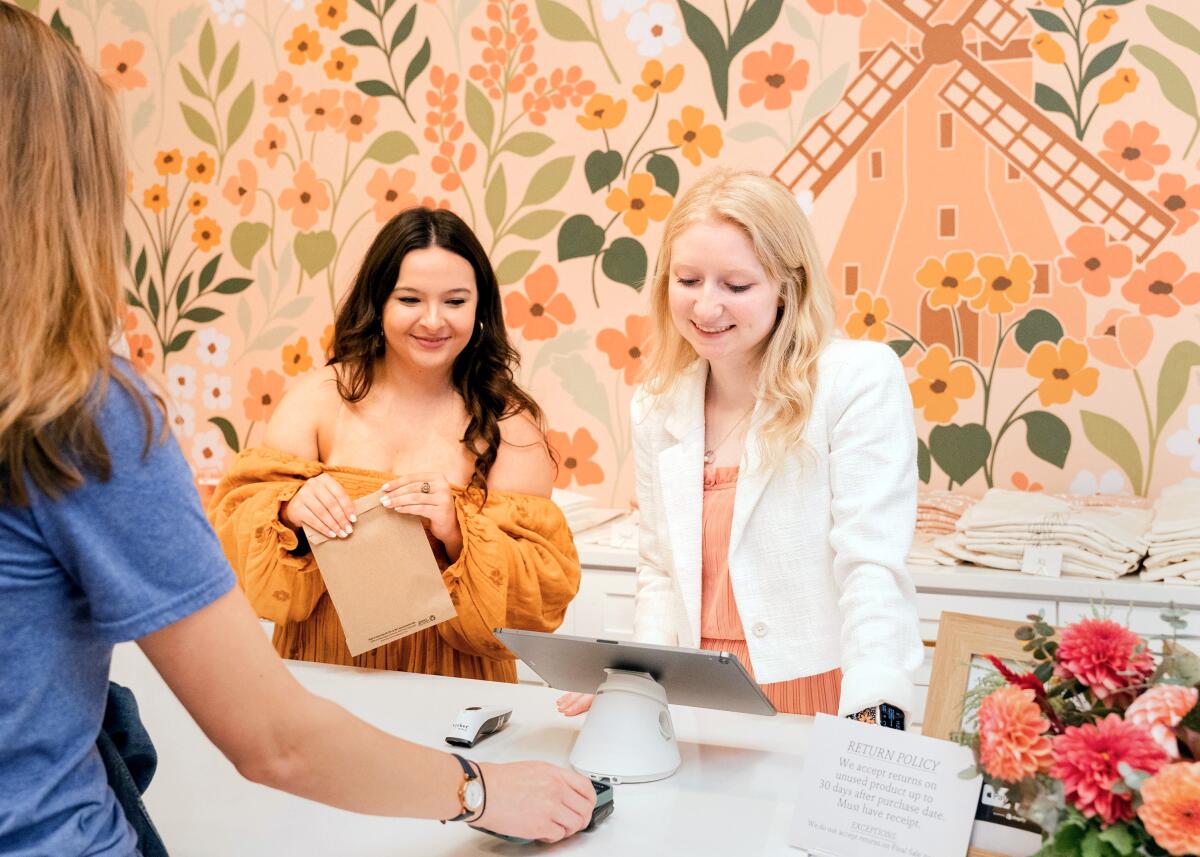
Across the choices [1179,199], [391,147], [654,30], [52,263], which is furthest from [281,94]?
[52,263]

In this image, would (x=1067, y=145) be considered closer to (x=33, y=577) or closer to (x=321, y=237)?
(x=321, y=237)

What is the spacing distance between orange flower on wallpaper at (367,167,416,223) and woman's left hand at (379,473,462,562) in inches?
65.7

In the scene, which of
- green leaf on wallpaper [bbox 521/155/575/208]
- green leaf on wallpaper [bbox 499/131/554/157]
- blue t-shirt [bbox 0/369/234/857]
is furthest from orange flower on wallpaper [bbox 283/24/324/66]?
blue t-shirt [bbox 0/369/234/857]

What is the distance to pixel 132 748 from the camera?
108 cm

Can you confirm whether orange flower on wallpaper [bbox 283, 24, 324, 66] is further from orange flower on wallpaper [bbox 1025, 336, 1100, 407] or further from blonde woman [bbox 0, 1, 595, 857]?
blonde woman [bbox 0, 1, 595, 857]

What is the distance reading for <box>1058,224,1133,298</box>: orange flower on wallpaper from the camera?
2818 mm

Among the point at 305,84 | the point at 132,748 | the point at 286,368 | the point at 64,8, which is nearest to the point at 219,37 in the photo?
the point at 305,84

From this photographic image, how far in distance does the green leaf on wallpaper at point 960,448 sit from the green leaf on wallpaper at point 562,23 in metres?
1.47

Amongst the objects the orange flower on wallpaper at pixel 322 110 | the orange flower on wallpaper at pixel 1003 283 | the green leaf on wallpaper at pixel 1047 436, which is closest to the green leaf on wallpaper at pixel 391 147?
the orange flower on wallpaper at pixel 322 110

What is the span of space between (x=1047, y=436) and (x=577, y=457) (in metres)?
1.29

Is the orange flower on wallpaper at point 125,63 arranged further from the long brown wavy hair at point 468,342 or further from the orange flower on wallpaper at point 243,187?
the long brown wavy hair at point 468,342

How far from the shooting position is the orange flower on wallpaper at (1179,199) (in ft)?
9.04

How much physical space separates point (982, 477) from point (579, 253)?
1.27 m

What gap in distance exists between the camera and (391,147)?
342 cm
